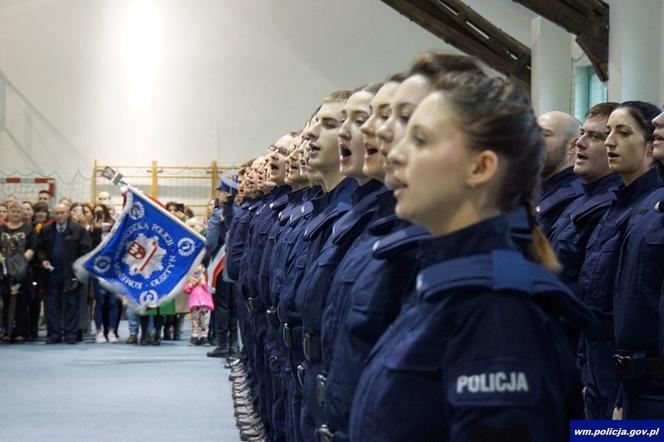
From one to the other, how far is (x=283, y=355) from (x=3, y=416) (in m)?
3.20

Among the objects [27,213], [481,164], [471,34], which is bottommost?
[481,164]

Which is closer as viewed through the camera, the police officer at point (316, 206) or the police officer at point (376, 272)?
the police officer at point (376, 272)

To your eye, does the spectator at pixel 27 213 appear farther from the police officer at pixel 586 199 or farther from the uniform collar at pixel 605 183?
the uniform collar at pixel 605 183

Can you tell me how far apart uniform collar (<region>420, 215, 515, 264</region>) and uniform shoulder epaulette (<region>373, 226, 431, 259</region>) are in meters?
0.32

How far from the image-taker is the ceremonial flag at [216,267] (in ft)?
35.2

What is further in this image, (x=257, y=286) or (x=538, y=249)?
(x=257, y=286)

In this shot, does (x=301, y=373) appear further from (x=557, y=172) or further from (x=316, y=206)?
(x=557, y=172)

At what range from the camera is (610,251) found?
3.91m

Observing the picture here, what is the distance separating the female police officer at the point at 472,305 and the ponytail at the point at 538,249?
0.01 metres

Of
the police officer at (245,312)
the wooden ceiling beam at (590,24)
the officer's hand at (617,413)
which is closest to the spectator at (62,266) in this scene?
the police officer at (245,312)

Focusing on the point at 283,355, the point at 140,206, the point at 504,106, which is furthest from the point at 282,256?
the point at 140,206

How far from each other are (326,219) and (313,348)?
1.37 feet

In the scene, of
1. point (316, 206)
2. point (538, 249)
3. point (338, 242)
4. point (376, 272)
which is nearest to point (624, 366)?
point (338, 242)

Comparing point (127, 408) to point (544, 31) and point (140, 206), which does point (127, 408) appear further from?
point (544, 31)
